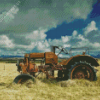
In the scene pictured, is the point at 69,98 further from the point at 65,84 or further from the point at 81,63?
the point at 81,63

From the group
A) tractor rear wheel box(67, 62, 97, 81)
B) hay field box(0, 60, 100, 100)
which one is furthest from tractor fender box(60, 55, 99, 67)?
hay field box(0, 60, 100, 100)

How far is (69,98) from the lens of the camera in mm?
4078

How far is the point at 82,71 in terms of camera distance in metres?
6.15

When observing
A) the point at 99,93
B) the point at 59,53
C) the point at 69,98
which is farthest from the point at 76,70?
the point at 69,98

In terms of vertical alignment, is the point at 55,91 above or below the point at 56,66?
below

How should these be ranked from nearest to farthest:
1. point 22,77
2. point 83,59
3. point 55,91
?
point 55,91 → point 22,77 → point 83,59

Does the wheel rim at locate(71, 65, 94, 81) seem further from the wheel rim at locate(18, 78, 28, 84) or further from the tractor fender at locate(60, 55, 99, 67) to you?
the wheel rim at locate(18, 78, 28, 84)

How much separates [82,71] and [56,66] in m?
1.40

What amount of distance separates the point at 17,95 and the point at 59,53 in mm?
3257

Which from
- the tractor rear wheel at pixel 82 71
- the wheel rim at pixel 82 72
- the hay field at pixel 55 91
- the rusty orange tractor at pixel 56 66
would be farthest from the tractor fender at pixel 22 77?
the wheel rim at pixel 82 72

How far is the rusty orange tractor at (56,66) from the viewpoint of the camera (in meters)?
6.01

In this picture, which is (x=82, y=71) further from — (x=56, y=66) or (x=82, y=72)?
Result: (x=56, y=66)

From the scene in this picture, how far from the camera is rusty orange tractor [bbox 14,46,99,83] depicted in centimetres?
601

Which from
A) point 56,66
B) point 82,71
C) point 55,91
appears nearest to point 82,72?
point 82,71
